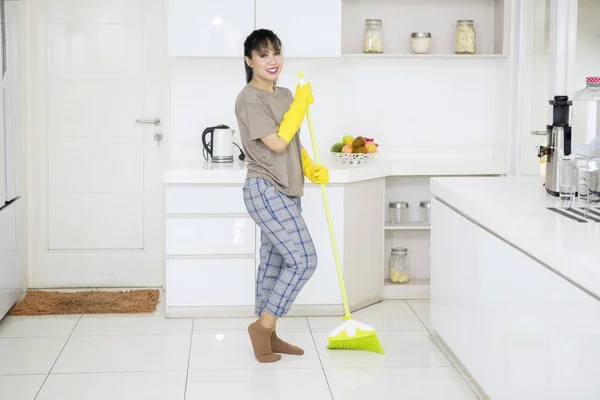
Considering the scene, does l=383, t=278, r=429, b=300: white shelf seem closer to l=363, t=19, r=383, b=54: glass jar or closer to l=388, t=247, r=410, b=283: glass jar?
l=388, t=247, r=410, b=283: glass jar

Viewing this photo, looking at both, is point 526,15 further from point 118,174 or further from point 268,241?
point 118,174

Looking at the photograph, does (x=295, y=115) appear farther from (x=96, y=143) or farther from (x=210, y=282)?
(x=96, y=143)

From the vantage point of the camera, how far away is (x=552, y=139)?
10.2 feet

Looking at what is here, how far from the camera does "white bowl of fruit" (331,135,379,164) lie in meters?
4.50

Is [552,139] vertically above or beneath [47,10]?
beneath

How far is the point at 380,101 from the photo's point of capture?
4.88 metres

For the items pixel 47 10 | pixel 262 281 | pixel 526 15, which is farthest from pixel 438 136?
pixel 47 10

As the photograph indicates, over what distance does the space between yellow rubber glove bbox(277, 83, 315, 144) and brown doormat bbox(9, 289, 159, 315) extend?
150 centimetres

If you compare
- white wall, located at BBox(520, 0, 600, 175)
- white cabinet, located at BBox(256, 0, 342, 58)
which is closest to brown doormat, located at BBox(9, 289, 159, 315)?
white cabinet, located at BBox(256, 0, 342, 58)

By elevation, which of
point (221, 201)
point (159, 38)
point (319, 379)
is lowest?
point (319, 379)

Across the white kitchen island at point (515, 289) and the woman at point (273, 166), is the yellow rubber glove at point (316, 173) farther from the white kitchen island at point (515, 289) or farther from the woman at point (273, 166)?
the white kitchen island at point (515, 289)

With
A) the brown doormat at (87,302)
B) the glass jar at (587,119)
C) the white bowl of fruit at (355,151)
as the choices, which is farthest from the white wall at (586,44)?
the brown doormat at (87,302)

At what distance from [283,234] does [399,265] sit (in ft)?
4.67

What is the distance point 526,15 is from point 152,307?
94.2 inches
